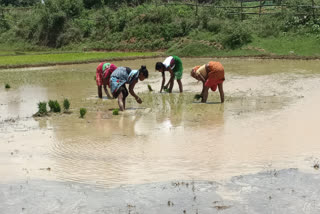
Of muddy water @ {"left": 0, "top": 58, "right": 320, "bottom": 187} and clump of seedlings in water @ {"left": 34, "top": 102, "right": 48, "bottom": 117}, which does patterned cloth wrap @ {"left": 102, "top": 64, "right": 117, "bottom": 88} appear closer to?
muddy water @ {"left": 0, "top": 58, "right": 320, "bottom": 187}

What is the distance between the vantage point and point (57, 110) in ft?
36.9

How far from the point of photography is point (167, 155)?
761 centimetres

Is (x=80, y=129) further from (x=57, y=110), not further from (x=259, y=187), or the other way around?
(x=259, y=187)

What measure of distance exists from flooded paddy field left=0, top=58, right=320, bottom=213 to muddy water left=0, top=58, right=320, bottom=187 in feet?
0.06

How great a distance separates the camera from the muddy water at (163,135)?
22.7 ft

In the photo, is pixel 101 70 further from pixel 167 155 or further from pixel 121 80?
pixel 167 155

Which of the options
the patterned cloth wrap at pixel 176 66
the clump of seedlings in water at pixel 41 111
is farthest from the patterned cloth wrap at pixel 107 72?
the clump of seedlings in water at pixel 41 111

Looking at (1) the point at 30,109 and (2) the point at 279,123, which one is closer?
(2) the point at 279,123

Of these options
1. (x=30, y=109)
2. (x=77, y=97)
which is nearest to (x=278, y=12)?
(x=77, y=97)

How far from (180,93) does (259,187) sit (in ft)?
27.1

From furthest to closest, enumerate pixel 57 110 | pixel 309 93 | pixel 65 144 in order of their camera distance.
Result: pixel 309 93 < pixel 57 110 < pixel 65 144

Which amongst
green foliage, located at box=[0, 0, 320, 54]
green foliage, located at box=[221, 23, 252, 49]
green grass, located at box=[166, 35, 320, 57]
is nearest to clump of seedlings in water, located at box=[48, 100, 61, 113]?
green grass, located at box=[166, 35, 320, 57]

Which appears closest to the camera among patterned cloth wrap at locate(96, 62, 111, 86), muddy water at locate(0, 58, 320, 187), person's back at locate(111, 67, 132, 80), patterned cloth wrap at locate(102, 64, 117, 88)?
muddy water at locate(0, 58, 320, 187)

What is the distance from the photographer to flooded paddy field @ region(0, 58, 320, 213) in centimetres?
581
